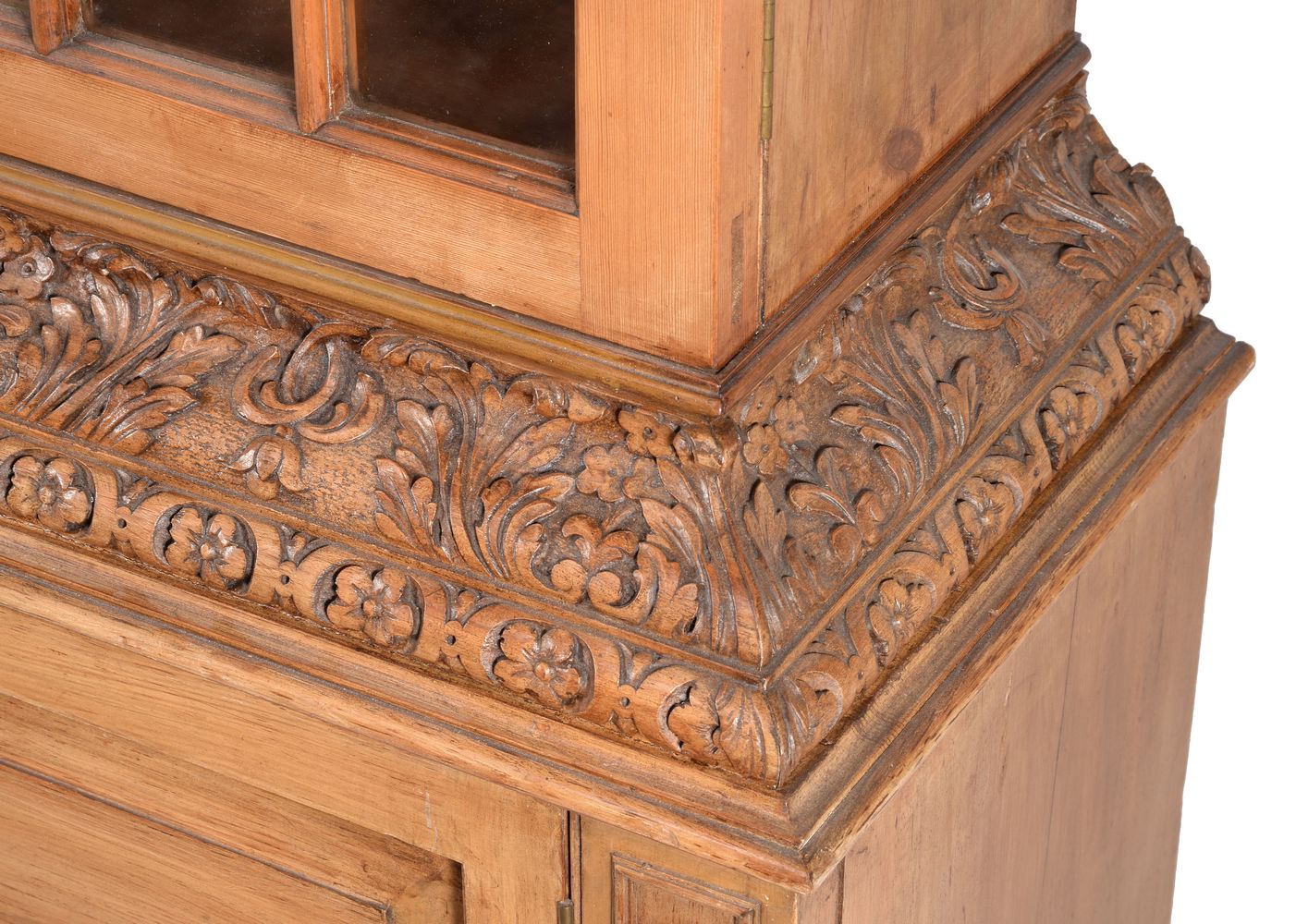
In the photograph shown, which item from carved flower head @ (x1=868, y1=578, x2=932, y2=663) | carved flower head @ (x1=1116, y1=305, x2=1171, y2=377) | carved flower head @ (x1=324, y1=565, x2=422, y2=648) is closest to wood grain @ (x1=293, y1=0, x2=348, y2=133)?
carved flower head @ (x1=324, y1=565, x2=422, y2=648)

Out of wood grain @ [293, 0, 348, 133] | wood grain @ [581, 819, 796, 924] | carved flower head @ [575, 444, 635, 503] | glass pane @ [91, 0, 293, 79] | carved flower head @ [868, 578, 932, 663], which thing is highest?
glass pane @ [91, 0, 293, 79]

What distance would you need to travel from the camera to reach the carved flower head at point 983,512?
44.1 inches

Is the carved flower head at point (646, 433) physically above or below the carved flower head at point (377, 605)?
above

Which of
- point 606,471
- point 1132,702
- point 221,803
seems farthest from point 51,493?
point 1132,702

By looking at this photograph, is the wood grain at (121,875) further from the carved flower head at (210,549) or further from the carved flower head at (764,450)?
the carved flower head at (764,450)

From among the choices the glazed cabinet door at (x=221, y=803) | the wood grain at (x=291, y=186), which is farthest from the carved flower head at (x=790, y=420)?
the glazed cabinet door at (x=221, y=803)

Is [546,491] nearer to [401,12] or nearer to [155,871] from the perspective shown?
[401,12]

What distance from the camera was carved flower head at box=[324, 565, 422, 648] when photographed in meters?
1.06

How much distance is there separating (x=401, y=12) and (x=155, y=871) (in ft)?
1.76

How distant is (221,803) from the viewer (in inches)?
47.0

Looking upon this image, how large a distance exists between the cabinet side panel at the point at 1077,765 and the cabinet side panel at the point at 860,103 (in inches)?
10.0

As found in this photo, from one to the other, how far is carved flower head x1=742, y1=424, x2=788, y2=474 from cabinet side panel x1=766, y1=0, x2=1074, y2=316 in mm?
60

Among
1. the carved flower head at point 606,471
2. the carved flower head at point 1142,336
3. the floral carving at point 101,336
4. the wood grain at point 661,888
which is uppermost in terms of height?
the carved flower head at point 1142,336

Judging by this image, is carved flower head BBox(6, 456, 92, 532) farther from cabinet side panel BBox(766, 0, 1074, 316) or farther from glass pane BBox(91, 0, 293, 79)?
cabinet side panel BBox(766, 0, 1074, 316)
